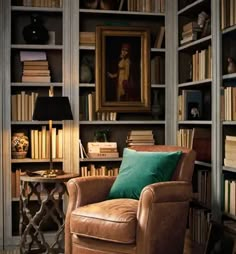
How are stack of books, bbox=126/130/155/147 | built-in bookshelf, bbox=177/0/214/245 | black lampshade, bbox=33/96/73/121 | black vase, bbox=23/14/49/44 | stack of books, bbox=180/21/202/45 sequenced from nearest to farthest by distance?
black lampshade, bbox=33/96/73/121 → built-in bookshelf, bbox=177/0/214/245 → stack of books, bbox=180/21/202/45 → black vase, bbox=23/14/49/44 → stack of books, bbox=126/130/155/147

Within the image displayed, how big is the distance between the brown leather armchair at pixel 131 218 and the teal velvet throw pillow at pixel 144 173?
87 millimetres

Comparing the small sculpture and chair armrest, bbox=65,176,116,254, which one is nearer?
chair armrest, bbox=65,176,116,254

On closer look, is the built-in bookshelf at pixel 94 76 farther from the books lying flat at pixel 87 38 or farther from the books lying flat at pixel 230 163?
the books lying flat at pixel 230 163

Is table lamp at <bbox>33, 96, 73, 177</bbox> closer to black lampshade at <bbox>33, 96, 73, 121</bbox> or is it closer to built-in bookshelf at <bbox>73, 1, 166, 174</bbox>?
black lampshade at <bbox>33, 96, 73, 121</bbox>

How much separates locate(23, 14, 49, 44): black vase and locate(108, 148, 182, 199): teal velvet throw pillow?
63.4 inches

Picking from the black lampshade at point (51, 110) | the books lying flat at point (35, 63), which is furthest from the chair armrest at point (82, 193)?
the books lying flat at point (35, 63)

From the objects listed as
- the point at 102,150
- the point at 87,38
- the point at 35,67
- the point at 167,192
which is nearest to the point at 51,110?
the point at 35,67

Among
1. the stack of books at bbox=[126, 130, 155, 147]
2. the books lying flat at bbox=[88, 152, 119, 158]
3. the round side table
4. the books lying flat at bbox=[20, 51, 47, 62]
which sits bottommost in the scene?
the round side table

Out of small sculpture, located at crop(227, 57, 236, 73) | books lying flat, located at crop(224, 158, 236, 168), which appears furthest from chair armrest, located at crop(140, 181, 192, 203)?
small sculpture, located at crop(227, 57, 236, 73)

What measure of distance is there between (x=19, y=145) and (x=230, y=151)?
6.35 ft

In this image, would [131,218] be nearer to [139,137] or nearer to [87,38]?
[139,137]

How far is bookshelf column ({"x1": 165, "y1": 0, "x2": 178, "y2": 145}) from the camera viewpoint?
502 cm

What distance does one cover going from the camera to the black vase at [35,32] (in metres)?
4.77

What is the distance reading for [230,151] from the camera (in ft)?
12.8
